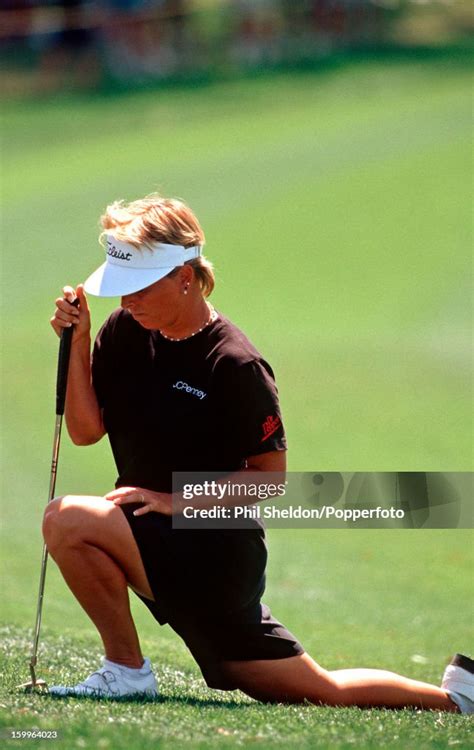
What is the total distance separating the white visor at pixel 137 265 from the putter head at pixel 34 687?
148 centimetres

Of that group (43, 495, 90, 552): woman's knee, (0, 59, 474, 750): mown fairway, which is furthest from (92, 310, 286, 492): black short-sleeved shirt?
(0, 59, 474, 750): mown fairway

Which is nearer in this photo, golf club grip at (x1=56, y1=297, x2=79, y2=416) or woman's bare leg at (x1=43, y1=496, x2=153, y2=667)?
woman's bare leg at (x1=43, y1=496, x2=153, y2=667)

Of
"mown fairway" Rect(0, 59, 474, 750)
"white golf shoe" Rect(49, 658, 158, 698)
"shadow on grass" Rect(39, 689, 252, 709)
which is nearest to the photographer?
"shadow on grass" Rect(39, 689, 252, 709)

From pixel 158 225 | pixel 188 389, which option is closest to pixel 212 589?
pixel 188 389

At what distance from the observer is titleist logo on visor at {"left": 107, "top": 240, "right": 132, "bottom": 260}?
5537 millimetres

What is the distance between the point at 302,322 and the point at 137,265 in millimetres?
13659

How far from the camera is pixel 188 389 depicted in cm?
559

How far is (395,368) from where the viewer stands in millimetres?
16891

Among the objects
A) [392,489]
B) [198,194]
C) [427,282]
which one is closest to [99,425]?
[392,489]

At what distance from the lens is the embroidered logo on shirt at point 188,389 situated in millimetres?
5570

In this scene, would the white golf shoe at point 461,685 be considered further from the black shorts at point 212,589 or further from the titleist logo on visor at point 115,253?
the titleist logo on visor at point 115,253

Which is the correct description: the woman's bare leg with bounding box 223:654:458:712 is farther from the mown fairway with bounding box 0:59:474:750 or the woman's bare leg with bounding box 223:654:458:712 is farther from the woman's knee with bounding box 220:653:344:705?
the mown fairway with bounding box 0:59:474:750

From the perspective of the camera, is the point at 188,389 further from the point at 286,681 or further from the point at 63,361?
the point at 286,681

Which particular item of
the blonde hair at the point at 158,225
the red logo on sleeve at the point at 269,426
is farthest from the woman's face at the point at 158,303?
the red logo on sleeve at the point at 269,426
